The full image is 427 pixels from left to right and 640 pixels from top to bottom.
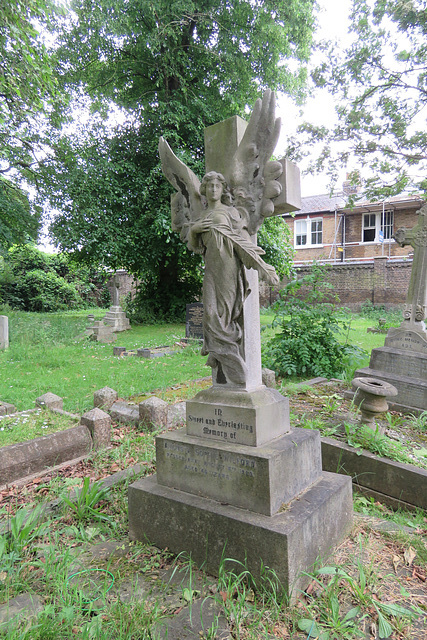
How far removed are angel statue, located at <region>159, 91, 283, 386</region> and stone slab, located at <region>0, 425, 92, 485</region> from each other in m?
1.95

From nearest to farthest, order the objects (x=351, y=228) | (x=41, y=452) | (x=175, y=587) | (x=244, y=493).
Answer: (x=175, y=587)
(x=244, y=493)
(x=41, y=452)
(x=351, y=228)

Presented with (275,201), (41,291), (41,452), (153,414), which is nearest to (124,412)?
(153,414)

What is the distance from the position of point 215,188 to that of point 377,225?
23856 mm

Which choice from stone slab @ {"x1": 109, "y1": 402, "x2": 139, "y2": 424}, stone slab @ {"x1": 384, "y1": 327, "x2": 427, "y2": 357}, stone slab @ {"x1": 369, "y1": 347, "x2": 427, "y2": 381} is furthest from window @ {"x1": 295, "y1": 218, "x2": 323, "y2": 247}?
stone slab @ {"x1": 109, "y1": 402, "x2": 139, "y2": 424}

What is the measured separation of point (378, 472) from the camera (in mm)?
3311

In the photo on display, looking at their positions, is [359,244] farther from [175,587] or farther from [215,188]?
[175,587]

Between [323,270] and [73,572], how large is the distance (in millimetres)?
6710

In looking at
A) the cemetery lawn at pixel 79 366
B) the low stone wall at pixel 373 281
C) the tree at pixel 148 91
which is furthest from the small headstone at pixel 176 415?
the low stone wall at pixel 373 281

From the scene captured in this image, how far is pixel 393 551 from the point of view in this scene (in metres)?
2.46

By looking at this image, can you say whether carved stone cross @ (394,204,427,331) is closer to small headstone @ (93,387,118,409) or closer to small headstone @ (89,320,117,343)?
small headstone @ (93,387,118,409)

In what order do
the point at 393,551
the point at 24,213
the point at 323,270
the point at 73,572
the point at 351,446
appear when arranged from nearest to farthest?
the point at 73,572 → the point at 393,551 → the point at 351,446 → the point at 323,270 → the point at 24,213

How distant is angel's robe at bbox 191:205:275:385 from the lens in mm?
2584

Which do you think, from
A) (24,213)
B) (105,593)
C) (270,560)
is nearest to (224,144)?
(270,560)

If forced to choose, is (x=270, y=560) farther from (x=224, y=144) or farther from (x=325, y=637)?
(x=224, y=144)
